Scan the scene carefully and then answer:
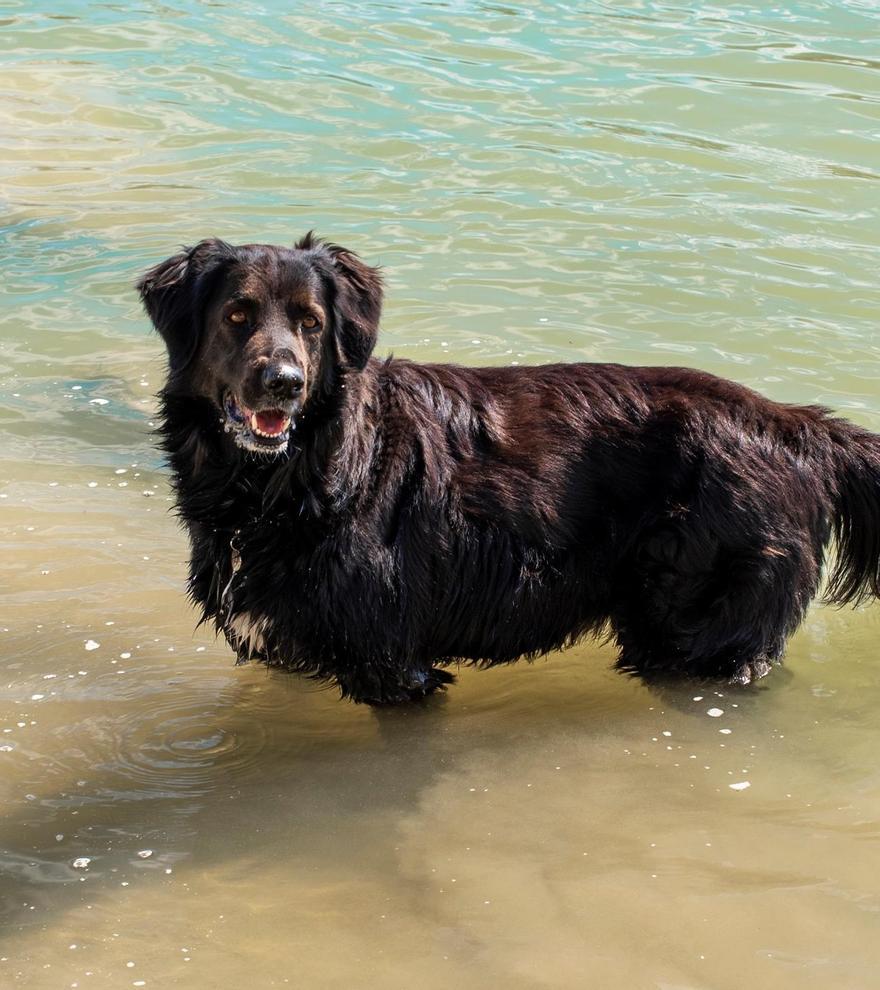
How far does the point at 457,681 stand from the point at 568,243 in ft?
17.5

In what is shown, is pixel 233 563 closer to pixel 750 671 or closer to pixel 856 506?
pixel 750 671

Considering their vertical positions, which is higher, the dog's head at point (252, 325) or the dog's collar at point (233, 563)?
the dog's head at point (252, 325)

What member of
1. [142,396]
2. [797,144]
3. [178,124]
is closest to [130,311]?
[142,396]

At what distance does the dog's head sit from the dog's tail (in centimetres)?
202

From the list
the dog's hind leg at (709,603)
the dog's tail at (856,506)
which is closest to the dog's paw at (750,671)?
the dog's hind leg at (709,603)

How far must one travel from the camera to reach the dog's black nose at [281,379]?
453cm

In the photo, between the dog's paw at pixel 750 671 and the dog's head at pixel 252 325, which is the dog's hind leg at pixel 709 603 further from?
the dog's head at pixel 252 325

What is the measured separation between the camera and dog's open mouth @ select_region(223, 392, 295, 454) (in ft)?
15.4

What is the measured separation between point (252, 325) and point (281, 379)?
1.32ft

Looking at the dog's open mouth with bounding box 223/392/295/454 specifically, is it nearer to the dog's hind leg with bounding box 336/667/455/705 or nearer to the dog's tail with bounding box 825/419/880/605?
the dog's hind leg with bounding box 336/667/455/705

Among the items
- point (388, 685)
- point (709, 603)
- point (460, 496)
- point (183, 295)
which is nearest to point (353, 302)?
point (183, 295)

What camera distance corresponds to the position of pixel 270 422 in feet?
15.4

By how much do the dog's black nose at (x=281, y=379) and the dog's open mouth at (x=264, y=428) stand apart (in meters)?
0.11

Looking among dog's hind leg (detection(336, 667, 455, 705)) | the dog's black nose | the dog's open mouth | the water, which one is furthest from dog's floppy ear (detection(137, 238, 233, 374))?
the water
